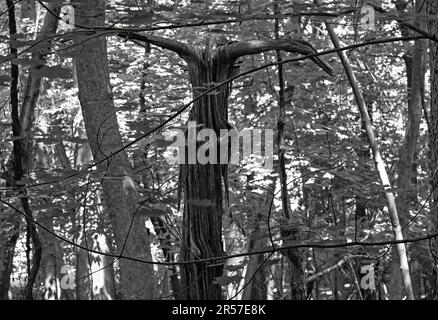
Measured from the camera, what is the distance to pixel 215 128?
12.8ft

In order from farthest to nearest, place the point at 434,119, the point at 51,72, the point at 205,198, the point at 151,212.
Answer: the point at 205,198, the point at 434,119, the point at 151,212, the point at 51,72

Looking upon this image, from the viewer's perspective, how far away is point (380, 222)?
956 cm

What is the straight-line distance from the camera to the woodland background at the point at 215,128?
271 cm

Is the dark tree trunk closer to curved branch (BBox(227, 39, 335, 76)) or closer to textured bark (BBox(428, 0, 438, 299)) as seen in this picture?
curved branch (BBox(227, 39, 335, 76))

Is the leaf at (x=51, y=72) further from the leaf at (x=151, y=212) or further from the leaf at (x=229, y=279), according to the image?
the leaf at (x=229, y=279)

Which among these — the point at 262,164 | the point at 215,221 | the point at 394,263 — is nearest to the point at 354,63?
the point at 262,164

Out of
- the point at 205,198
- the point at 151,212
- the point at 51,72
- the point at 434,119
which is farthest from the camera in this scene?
the point at 205,198

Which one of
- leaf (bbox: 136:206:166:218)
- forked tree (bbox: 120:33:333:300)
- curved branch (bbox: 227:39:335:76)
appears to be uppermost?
curved branch (bbox: 227:39:335:76)

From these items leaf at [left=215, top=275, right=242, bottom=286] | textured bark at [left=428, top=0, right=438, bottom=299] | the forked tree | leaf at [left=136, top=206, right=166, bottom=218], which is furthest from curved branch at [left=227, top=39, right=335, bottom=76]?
leaf at [left=136, top=206, right=166, bottom=218]

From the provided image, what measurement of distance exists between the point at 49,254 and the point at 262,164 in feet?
14.6

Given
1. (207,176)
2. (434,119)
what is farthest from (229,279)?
(434,119)

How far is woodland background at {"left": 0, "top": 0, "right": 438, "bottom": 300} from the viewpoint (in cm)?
271

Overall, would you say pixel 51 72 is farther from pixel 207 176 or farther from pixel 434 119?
pixel 434 119
